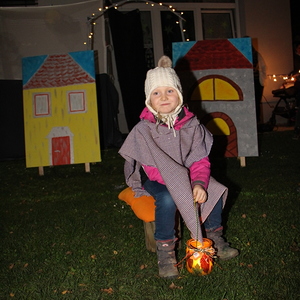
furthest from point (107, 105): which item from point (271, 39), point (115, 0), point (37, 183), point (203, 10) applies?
point (271, 39)

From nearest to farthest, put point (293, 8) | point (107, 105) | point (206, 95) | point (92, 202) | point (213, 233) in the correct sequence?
point (213, 233) < point (92, 202) < point (206, 95) < point (107, 105) < point (293, 8)

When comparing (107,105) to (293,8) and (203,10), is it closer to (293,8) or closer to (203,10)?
(203,10)

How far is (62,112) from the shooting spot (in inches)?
212

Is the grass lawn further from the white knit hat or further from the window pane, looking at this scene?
the window pane

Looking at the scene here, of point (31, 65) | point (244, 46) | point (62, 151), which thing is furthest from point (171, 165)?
point (31, 65)

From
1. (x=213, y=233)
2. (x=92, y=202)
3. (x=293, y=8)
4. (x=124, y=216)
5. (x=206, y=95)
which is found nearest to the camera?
(x=213, y=233)

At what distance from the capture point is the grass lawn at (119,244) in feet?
6.98

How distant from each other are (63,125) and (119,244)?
2.88m

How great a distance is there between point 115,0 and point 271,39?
13.1ft

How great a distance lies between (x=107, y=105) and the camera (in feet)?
25.1

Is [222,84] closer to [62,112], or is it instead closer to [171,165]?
[62,112]

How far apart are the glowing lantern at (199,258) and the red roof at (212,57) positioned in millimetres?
3020

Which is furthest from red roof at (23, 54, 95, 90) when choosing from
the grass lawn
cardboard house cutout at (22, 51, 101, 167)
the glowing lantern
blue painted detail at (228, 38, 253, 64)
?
the glowing lantern

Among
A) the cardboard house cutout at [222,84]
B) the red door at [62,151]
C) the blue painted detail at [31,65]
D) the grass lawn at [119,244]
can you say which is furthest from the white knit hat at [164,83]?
the blue painted detail at [31,65]
